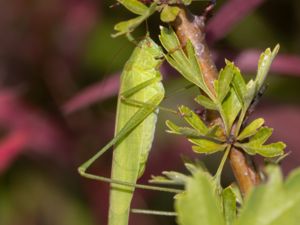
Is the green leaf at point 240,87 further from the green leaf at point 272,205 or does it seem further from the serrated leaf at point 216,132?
the green leaf at point 272,205

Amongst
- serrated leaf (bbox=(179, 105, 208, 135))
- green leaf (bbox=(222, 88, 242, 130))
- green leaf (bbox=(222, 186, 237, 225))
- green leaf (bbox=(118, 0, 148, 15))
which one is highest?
green leaf (bbox=(118, 0, 148, 15))

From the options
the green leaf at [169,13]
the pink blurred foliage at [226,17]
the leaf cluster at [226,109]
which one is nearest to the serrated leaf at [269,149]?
the leaf cluster at [226,109]

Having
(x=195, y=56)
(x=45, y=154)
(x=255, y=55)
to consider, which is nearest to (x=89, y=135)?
(x=45, y=154)

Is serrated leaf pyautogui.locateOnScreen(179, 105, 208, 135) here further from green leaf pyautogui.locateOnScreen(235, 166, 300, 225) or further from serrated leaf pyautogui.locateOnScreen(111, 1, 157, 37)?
green leaf pyautogui.locateOnScreen(235, 166, 300, 225)

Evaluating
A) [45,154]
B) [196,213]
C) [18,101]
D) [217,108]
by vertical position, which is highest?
[18,101]

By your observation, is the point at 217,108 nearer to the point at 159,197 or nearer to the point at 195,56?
the point at 195,56

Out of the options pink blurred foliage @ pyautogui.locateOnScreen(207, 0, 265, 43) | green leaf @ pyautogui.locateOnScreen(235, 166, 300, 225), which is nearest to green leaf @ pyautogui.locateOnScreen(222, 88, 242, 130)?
green leaf @ pyautogui.locateOnScreen(235, 166, 300, 225)

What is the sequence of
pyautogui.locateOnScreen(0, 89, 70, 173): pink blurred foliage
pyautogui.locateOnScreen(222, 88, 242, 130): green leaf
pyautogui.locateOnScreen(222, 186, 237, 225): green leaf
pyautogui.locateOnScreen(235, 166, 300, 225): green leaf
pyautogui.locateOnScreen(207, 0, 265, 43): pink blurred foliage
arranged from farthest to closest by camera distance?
pyautogui.locateOnScreen(0, 89, 70, 173): pink blurred foliage
pyautogui.locateOnScreen(207, 0, 265, 43): pink blurred foliage
pyautogui.locateOnScreen(222, 88, 242, 130): green leaf
pyautogui.locateOnScreen(222, 186, 237, 225): green leaf
pyautogui.locateOnScreen(235, 166, 300, 225): green leaf
